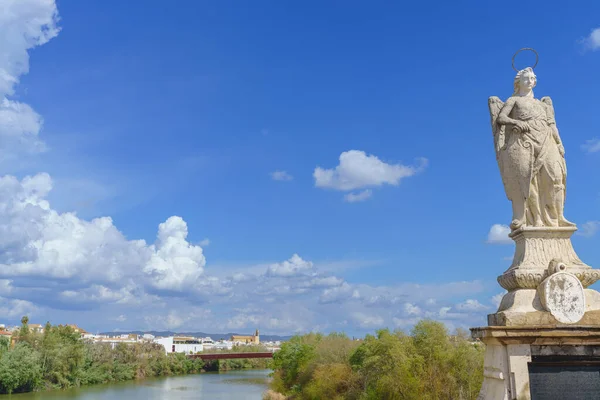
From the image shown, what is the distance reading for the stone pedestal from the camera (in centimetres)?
545

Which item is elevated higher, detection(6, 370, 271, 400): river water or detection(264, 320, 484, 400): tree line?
detection(264, 320, 484, 400): tree line

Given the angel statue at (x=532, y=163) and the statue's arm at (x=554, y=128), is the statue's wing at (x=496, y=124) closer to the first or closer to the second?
the angel statue at (x=532, y=163)

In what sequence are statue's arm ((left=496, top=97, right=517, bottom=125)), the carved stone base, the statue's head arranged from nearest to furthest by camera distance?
the carved stone base
statue's arm ((left=496, top=97, right=517, bottom=125))
the statue's head

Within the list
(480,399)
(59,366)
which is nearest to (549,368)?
(480,399)

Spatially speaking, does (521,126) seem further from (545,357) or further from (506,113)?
(545,357)

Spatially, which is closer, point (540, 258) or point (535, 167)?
point (540, 258)

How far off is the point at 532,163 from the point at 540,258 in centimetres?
105

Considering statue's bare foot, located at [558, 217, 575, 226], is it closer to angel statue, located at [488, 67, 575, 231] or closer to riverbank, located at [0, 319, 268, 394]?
angel statue, located at [488, 67, 575, 231]

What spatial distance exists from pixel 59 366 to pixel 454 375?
43.4 metres

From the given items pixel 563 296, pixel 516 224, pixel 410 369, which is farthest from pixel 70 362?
pixel 563 296

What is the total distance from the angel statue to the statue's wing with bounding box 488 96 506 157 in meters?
0.01

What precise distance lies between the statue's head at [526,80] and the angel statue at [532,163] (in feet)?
0.70

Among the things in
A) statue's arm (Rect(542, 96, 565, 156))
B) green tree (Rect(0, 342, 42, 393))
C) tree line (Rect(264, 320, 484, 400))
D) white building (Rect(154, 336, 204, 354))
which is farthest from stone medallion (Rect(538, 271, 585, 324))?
white building (Rect(154, 336, 204, 354))

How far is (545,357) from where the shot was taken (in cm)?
553
